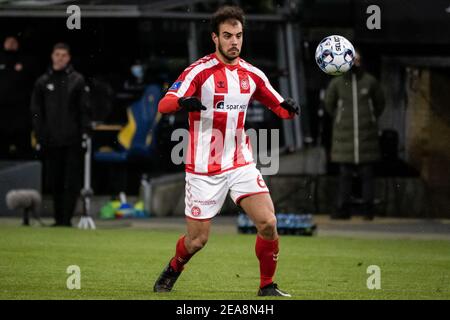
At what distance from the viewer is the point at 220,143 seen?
11133 mm

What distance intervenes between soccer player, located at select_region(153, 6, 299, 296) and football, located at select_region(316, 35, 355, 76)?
85 centimetres

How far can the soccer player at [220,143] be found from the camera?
11.0 metres

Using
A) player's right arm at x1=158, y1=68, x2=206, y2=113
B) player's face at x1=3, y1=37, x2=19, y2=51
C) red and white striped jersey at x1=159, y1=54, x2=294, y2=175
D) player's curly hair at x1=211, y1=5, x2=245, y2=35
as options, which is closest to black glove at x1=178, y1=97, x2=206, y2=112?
player's right arm at x1=158, y1=68, x2=206, y2=113

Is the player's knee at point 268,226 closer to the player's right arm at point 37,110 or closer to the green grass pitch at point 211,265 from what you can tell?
the green grass pitch at point 211,265

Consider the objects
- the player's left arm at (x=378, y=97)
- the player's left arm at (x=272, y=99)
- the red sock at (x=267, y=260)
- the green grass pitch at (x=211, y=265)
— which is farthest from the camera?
the player's left arm at (x=378, y=97)

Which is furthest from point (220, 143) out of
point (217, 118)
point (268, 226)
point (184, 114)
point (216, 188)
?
point (184, 114)

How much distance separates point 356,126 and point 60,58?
433cm

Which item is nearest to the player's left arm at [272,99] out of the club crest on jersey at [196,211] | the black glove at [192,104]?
the black glove at [192,104]

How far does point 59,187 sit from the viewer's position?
18875mm

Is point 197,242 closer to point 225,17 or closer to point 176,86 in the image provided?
point 176,86

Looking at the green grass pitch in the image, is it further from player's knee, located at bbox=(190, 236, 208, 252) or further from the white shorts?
the white shorts

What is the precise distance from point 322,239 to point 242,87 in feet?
21.7

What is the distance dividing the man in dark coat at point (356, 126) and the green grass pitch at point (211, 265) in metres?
2.19
